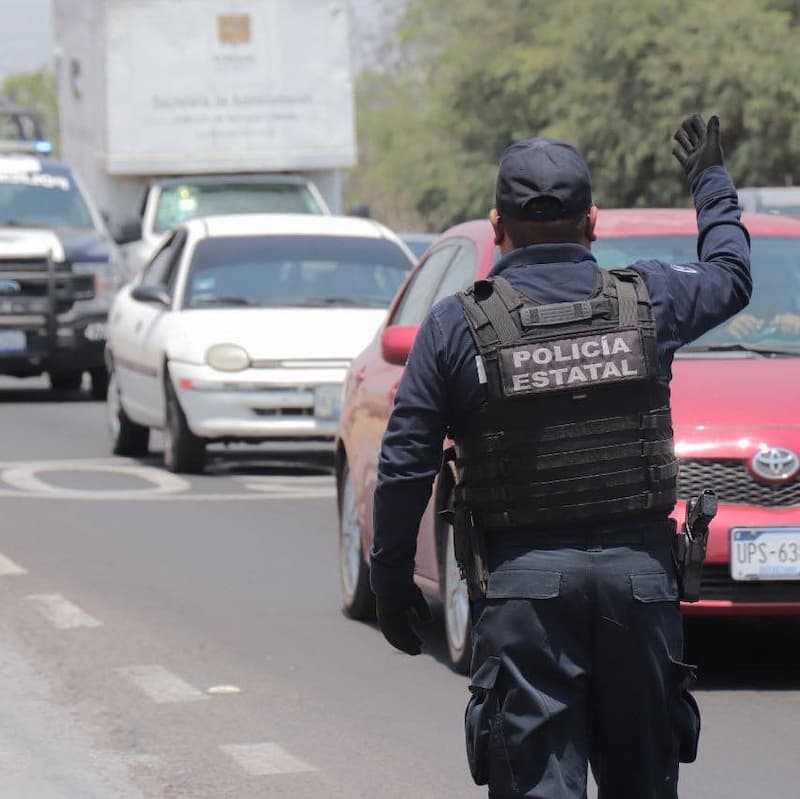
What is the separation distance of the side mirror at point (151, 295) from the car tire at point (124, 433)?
1.20 meters

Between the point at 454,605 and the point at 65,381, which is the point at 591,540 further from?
the point at 65,381

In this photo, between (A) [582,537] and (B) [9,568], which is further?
(B) [9,568]

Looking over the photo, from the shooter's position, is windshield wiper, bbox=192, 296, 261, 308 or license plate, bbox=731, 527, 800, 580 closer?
license plate, bbox=731, 527, 800, 580

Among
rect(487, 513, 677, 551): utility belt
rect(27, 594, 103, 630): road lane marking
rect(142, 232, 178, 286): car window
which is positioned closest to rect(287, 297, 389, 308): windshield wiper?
rect(142, 232, 178, 286): car window

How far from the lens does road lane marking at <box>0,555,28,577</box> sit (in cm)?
1042

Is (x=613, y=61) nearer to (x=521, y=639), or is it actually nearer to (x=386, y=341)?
(x=386, y=341)

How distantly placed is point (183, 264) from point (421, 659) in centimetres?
718

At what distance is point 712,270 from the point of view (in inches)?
181

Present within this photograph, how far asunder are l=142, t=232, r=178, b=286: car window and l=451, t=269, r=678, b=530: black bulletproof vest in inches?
450

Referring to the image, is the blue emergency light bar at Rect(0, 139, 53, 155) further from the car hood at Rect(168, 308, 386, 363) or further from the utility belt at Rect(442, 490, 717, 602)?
the utility belt at Rect(442, 490, 717, 602)

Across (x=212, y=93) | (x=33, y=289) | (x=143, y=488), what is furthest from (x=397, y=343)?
(x=212, y=93)

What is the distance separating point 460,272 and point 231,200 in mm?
17417

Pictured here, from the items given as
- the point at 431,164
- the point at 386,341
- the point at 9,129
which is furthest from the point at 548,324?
the point at 431,164

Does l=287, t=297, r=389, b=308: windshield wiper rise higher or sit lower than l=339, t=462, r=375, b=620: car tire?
higher
